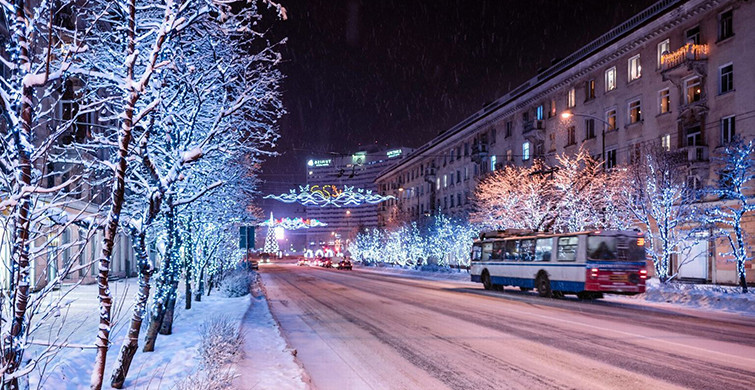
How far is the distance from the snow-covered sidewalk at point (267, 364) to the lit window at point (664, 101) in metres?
32.4

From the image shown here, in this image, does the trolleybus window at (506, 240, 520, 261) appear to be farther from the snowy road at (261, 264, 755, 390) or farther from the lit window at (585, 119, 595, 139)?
the lit window at (585, 119, 595, 139)

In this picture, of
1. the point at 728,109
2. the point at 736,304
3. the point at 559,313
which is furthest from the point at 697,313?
the point at 728,109

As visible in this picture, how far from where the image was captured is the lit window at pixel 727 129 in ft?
107

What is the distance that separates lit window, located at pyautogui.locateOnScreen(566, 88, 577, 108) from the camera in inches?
→ 1896

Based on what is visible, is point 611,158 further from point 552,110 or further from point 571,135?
point 552,110

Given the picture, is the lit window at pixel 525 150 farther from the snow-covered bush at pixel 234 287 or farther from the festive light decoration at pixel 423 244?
the snow-covered bush at pixel 234 287

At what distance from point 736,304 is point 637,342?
1155 cm

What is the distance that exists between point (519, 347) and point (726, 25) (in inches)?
1198

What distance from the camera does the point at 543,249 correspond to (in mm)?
27531

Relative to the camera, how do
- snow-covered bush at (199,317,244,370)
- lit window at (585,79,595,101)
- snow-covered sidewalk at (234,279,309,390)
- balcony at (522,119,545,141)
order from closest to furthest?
1. snow-covered sidewalk at (234,279,309,390)
2. snow-covered bush at (199,317,244,370)
3. lit window at (585,79,595,101)
4. balcony at (522,119,545,141)

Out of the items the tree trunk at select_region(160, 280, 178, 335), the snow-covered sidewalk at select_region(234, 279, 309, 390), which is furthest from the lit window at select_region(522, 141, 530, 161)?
the tree trunk at select_region(160, 280, 178, 335)

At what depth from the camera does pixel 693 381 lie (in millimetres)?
8508

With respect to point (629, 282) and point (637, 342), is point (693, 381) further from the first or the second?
point (629, 282)

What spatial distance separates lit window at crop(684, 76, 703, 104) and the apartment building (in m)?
0.06
